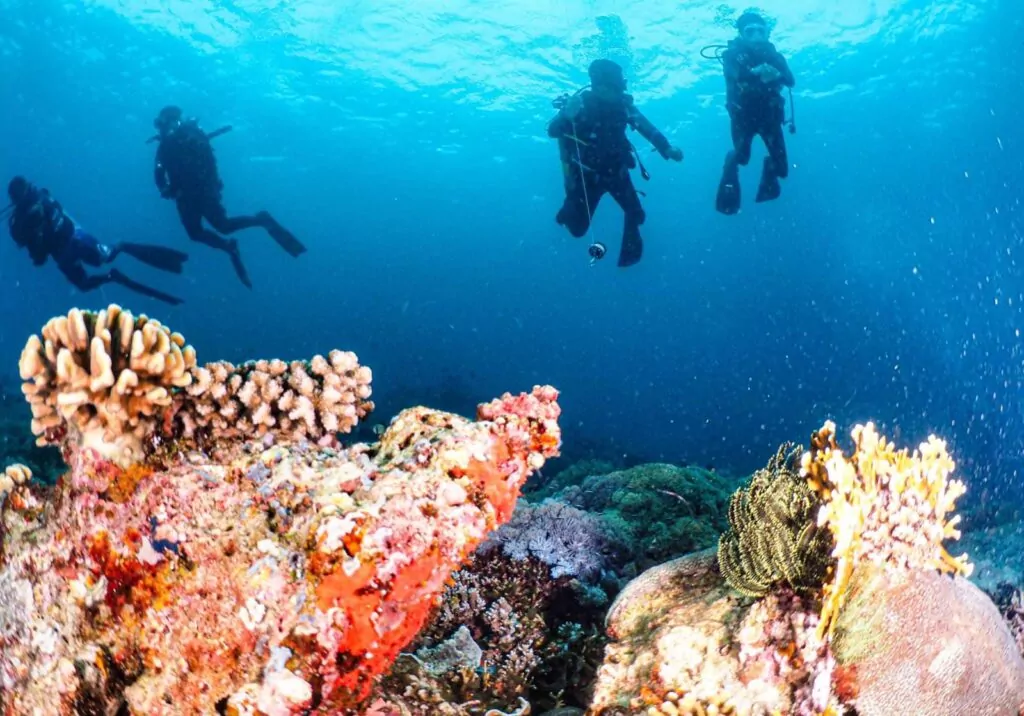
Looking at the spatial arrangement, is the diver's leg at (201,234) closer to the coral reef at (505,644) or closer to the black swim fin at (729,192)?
the black swim fin at (729,192)

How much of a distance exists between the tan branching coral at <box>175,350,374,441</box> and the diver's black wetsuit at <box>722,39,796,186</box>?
440 inches

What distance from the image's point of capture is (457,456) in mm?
2607

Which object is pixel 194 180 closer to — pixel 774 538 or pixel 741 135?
pixel 741 135

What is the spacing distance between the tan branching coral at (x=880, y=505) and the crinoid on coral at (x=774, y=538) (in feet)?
0.30

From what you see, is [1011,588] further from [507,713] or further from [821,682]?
[507,713]

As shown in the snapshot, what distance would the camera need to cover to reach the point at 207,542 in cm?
248

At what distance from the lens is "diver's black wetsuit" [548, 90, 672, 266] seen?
10922mm

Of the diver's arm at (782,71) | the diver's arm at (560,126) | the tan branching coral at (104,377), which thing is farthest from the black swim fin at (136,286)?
the diver's arm at (782,71)

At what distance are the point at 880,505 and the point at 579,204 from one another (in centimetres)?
899

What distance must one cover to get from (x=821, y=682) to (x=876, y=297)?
99554mm

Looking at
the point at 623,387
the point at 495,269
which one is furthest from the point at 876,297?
the point at 495,269

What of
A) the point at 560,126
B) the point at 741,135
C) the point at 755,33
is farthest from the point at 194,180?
the point at 755,33

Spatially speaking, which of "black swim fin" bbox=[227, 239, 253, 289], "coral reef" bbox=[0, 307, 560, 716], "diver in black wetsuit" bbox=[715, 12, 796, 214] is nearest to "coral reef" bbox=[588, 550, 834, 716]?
"coral reef" bbox=[0, 307, 560, 716]

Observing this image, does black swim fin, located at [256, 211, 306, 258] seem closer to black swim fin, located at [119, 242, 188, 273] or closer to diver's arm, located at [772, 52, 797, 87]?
black swim fin, located at [119, 242, 188, 273]
